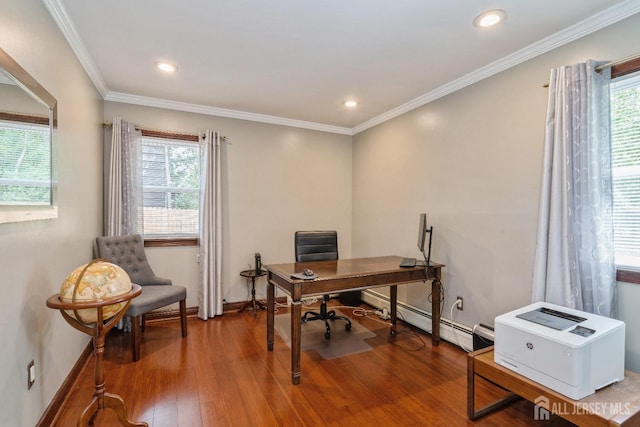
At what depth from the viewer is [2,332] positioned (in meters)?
1.37

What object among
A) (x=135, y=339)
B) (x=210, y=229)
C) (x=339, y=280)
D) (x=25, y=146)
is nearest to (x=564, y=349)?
(x=339, y=280)

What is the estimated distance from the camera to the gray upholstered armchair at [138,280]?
2662 mm

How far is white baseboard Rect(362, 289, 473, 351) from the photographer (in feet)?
9.50

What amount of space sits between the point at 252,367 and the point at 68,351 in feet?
4.41

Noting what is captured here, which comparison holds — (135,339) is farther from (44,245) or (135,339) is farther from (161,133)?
(161,133)

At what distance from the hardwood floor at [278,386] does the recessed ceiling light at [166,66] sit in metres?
2.59

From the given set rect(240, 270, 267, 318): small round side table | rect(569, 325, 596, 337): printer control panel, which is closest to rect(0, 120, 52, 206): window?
rect(240, 270, 267, 318): small round side table

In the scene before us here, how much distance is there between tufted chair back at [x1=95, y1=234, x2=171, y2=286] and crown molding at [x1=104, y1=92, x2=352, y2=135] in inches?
60.3

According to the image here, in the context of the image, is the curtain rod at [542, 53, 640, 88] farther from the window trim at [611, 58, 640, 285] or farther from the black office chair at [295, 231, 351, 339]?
the black office chair at [295, 231, 351, 339]

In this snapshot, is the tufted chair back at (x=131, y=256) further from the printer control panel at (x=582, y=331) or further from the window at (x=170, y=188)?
the printer control panel at (x=582, y=331)

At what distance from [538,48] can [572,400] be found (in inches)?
93.9

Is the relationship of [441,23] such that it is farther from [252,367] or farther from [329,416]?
[252,367]

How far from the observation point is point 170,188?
3699 millimetres

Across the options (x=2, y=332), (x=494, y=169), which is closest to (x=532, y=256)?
(x=494, y=169)
